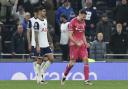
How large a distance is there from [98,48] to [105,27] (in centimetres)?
158

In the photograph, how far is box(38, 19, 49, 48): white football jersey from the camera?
51.0ft

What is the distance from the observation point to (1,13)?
22141mm

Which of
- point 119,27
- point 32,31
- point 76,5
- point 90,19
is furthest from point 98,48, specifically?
point 32,31

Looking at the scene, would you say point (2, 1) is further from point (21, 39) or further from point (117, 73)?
point (117, 73)

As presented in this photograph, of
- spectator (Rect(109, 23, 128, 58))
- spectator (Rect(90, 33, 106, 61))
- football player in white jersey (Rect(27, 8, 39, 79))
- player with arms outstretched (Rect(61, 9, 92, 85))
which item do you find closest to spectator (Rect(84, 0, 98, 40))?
spectator (Rect(109, 23, 128, 58))

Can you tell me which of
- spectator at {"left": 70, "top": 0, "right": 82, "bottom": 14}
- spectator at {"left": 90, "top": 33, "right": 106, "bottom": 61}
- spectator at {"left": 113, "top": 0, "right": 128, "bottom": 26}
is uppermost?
spectator at {"left": 70, "top": 0, "right": 82, "bottom": 14}

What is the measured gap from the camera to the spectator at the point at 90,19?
21.2 meters

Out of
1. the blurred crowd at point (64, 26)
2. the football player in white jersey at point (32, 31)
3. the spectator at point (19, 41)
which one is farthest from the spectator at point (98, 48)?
the football player in white jersey at point (32, 31)

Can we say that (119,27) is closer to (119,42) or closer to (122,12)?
(119,42)

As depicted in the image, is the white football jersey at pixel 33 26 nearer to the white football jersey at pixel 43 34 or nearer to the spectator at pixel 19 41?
the white football jersey at pixel 43 34

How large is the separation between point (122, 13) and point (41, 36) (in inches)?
279

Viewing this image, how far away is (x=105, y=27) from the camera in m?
21.2

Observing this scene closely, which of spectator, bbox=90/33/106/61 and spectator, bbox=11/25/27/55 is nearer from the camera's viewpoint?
spectator, bbox=90/33/106/61

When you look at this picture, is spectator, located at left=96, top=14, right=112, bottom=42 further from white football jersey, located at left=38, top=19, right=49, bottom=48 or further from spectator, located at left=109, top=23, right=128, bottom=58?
white football jersey, located at left=38, top=19, right=49, bottom=48
